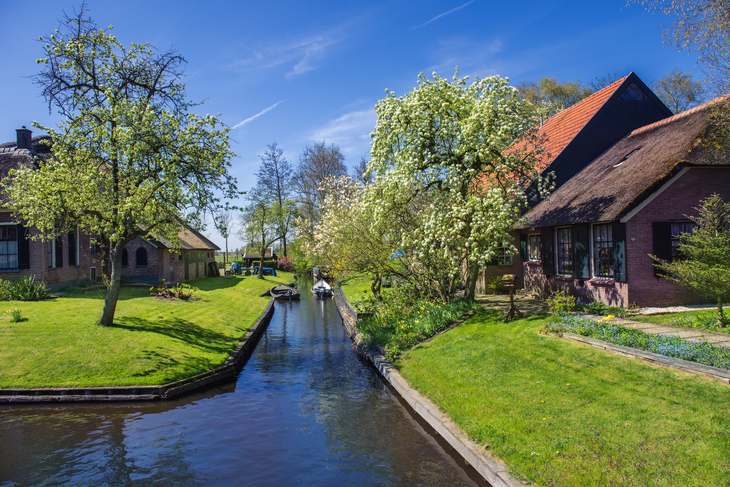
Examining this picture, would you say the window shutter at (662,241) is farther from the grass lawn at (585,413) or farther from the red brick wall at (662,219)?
the grass lawn at (585,413)

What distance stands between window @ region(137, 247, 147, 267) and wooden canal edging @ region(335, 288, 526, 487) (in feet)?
68.2

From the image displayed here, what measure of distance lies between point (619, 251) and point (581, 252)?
1.89 meters

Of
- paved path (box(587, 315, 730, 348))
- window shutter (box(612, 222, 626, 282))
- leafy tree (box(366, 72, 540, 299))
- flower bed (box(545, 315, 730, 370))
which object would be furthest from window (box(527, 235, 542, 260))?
flower bed (box(545, 315, 730, 370))

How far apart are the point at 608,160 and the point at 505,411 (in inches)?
524

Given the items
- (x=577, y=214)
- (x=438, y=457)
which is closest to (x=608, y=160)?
(x=577, y=214)

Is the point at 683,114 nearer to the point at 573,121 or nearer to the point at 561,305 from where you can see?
the point at 573,121

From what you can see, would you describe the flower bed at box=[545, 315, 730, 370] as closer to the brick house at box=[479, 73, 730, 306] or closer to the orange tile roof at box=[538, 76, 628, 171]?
the brick house at box=[479, 73, 730, 306]

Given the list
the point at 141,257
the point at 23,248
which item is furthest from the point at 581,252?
the point at 141,257

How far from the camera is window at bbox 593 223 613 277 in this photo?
13797 millimetres

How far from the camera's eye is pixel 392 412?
9.91 m

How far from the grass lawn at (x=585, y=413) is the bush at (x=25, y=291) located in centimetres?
1587

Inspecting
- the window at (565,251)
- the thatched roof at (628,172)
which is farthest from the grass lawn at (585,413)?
the window at (565,251)

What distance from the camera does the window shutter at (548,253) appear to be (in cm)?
1663

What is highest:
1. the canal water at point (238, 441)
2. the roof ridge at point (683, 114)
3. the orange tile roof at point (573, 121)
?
the orange tile roof at point (573, 121)
